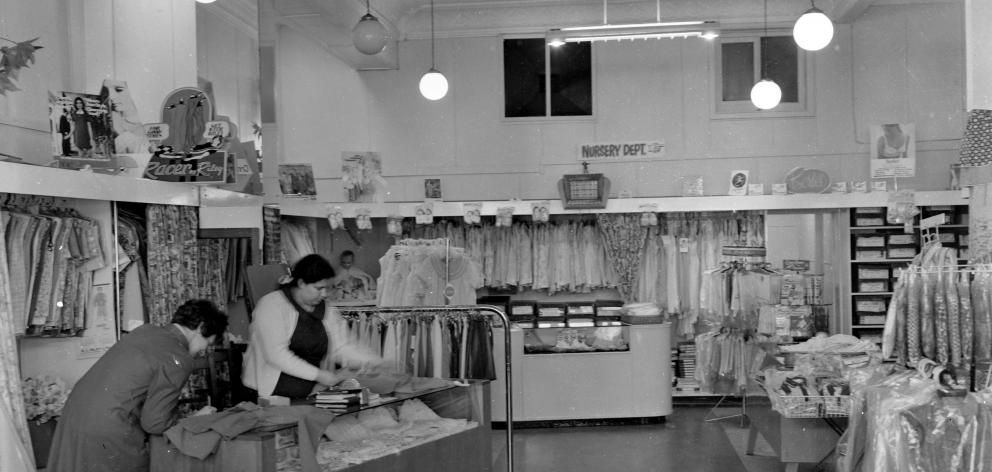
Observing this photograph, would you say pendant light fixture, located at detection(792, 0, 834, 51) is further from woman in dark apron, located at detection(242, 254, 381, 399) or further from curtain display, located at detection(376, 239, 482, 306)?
woman in dark apron, located at detection(242, 254, 381, 399)

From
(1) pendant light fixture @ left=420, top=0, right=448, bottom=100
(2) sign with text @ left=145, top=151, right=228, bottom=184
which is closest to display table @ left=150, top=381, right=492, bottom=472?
(2) sign with text @ left=145, top=151, right=228, bottom=184

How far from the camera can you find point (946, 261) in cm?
468

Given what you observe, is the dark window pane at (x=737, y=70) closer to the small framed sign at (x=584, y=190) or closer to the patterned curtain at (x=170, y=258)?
the small framed sign at (x=584, y=190)

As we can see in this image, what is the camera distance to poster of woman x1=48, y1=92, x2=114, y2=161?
4.91 m

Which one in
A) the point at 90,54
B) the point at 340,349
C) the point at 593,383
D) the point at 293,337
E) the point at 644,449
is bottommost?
the point at 644,449

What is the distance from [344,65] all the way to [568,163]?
9.61 feet

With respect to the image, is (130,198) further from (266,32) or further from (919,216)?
(919,216)

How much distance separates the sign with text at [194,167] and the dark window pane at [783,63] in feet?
24.0

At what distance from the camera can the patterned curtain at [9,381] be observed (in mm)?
4148

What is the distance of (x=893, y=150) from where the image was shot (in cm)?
998

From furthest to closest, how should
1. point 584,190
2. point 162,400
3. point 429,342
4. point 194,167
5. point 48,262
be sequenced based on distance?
point 584,190 → point 429,342 → point 194,167 → point 48,262 → point 162,400

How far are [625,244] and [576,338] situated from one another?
1.62m

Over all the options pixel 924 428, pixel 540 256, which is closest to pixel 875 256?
pixel 540 256

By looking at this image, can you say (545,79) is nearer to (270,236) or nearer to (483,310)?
(270,236)
